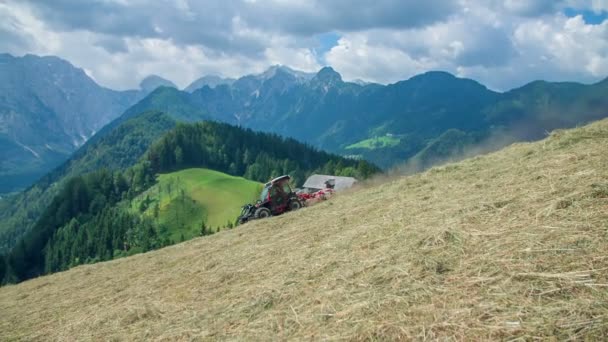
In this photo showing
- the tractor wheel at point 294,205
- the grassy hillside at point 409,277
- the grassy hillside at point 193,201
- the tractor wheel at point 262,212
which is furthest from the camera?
the grassy hillside at point 193,201

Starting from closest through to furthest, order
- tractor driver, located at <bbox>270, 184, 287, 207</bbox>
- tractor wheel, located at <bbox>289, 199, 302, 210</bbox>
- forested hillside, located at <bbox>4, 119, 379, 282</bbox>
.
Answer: tractor driver, located at <bbox>270, 184, 287, 207</bbox>
tractor wheel, located at <bbox>289, 199, 302, 210</bbox>
forested hillside, located at <bbox>4, 119, 379, 282</bbox>

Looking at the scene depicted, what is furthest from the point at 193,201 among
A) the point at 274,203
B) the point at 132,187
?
the point at 274,203

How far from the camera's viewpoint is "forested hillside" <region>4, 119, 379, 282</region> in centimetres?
9469

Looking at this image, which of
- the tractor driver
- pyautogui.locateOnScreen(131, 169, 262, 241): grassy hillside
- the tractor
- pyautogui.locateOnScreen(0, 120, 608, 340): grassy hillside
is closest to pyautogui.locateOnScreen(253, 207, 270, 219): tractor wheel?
the tractor

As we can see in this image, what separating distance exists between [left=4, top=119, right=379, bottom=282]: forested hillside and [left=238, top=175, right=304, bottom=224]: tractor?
59.2 m

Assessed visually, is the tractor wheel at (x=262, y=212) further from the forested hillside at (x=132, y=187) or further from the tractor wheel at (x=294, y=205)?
the forested hillside at (x=132, y=187)

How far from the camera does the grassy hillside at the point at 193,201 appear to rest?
102375 millimetres

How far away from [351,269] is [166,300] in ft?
14.4

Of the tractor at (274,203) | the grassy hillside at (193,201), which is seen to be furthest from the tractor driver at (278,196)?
the grassy hillside at (193,201)

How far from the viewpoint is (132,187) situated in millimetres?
133750

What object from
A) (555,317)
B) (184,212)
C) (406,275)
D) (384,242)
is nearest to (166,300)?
(384,242)

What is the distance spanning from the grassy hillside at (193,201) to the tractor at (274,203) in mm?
74428

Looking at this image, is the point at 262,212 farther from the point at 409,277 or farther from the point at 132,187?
the point at 132,187

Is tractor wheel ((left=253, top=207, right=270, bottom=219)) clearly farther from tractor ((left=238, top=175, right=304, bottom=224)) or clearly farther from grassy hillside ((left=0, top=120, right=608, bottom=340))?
grassy hillside ((left=0, top=120, right=608, bottom=340))
